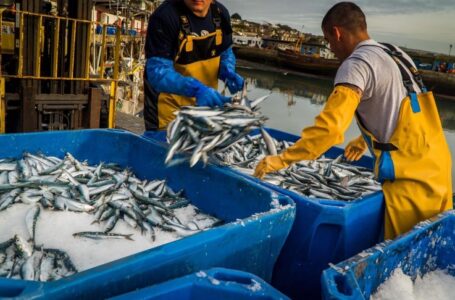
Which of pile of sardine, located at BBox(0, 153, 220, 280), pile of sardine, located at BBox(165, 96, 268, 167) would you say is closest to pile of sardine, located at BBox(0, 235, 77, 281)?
pile of sardine, located at BBox(0, 153, 220, 280)

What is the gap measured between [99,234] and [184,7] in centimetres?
249

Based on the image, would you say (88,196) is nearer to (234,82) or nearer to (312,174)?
(312,174)

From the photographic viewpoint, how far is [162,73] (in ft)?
12.0

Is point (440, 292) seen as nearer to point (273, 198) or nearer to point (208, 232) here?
point (273, 198)

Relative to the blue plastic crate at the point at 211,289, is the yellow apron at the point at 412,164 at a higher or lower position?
higher

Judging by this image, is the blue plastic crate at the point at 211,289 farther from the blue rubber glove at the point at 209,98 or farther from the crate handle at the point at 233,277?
the blue rubber glove at the point at 209,98

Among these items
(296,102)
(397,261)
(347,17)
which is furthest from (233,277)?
(296,102)

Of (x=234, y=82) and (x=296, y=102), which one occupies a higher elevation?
(x=234, y=82)

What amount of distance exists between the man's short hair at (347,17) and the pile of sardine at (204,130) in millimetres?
925

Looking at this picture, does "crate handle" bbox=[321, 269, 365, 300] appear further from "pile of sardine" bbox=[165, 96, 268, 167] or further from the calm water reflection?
the calm water reflection

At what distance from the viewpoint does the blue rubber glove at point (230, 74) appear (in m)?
4.46

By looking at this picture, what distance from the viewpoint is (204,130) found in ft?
10.2

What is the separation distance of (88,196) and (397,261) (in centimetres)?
210

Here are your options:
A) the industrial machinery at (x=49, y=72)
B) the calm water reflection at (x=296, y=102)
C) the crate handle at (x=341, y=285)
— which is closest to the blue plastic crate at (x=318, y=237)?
the crate handle at (x=341, y=285)
